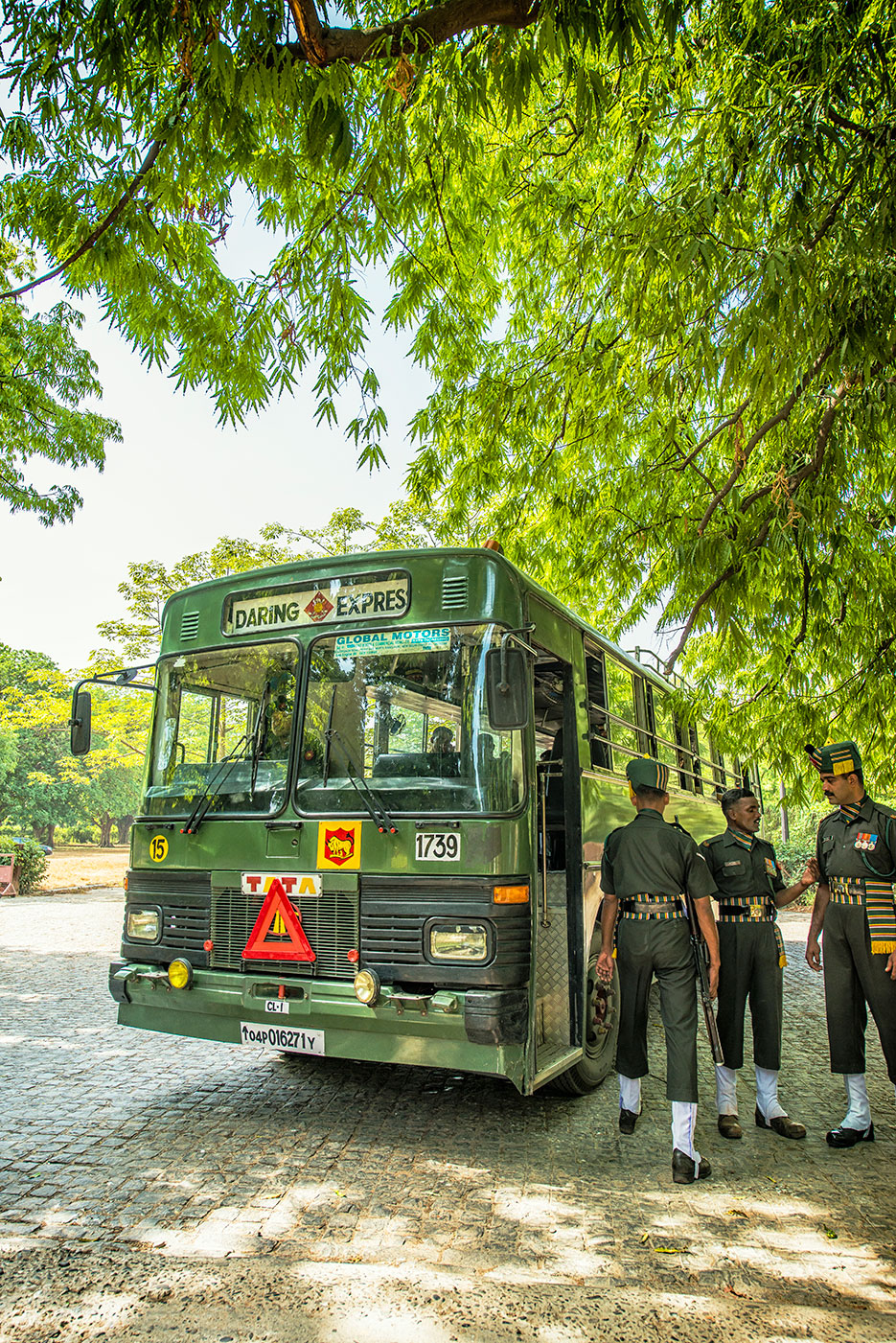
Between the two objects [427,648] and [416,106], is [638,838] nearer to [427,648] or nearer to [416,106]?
[427,648]

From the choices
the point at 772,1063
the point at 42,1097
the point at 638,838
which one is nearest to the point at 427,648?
the point at 638,838

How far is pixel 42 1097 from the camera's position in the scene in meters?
5.91

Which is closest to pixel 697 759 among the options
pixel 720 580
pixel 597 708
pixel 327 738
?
pixel 597 708

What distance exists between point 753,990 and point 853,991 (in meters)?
0.56

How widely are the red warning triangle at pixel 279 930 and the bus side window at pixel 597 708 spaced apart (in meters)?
2.41

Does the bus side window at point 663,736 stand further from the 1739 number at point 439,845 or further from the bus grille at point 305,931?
the bus grille at point 305,931

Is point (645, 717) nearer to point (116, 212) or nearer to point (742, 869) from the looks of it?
point (742, 869)

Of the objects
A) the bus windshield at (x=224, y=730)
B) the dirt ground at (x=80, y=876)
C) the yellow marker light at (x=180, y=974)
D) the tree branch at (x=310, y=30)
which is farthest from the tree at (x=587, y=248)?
the dirt ground at (x=80, y=876)

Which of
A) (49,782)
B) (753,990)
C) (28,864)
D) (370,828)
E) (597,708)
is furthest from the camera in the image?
(49,782)

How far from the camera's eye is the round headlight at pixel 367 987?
4676mm

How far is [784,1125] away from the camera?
208 inches

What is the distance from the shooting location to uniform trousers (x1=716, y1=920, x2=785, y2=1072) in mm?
5406

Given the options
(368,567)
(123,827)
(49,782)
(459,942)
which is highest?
(49,782)

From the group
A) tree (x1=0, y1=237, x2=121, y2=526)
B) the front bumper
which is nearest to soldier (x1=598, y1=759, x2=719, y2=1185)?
the front bumper
